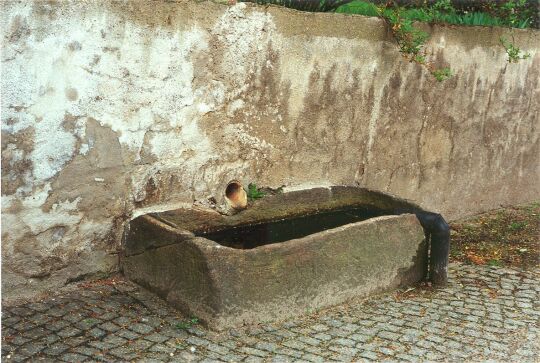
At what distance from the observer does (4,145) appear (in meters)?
3.68

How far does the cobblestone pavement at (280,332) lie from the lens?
11.1 ft

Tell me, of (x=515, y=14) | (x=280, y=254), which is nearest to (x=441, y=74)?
(x=515, y=14)

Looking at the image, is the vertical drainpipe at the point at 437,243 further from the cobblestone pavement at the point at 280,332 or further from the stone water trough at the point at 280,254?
the cobblestone pavement at the point at 280,332

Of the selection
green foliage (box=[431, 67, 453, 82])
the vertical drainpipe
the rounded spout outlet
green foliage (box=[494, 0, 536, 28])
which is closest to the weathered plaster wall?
the rounded spout outlet

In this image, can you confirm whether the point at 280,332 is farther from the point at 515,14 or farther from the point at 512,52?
the point at 515,14

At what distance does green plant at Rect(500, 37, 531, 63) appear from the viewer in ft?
20.7

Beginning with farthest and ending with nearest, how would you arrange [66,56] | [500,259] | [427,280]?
[500,259] < [427,280] < [66,56]

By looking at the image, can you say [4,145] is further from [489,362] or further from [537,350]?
[537,350]

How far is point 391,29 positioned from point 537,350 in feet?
9.07

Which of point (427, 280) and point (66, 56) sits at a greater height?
point (66, 56)

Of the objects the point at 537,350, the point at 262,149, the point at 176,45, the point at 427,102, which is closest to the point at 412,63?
the point at 427,102

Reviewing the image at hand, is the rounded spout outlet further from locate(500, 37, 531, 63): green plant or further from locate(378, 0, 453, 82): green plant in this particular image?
locate(500, 37, 531, 63): green plant

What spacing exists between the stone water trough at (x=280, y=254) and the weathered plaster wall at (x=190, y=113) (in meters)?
0.21

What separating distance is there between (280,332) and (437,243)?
1.41 m
